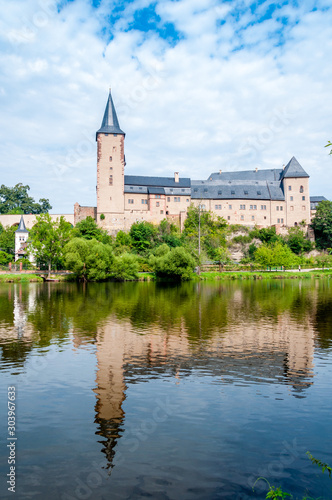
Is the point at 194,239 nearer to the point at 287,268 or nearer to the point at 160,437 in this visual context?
the point at 287,268

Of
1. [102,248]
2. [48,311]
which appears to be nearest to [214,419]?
[48,311]

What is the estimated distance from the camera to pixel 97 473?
15.5 ft

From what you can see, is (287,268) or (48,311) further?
(287,268)

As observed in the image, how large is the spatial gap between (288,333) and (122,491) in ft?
30.0

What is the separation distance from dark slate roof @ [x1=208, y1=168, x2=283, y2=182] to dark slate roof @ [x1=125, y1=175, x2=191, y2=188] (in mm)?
7787

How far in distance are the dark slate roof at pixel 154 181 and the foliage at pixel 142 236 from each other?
960 centimetres

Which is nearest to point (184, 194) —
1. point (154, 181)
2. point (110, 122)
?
point (154, 181)

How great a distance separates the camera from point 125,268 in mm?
41812

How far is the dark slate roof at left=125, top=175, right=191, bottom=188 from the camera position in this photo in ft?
217

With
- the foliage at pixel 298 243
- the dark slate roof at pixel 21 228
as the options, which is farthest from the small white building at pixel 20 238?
the foliage at pixel 298 243

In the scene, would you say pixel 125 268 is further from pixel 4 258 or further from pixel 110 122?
pixel 110 122

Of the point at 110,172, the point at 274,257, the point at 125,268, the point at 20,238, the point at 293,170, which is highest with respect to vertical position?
the point at 293,170

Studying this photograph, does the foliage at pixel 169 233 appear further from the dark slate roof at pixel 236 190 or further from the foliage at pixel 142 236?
the dark slate roof at pixel 236 190

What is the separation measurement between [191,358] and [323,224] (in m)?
61.4
